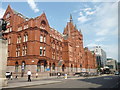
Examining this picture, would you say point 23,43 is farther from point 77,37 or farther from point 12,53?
point 77,37

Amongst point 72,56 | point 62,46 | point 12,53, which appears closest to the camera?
point 12,53

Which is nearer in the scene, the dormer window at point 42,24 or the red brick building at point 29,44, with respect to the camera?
the red brick building at point 29,44

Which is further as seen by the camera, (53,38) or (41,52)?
(53,38)

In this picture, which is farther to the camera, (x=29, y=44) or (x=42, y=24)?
(x=42, y=24)

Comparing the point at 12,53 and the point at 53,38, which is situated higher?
the point at 53,38

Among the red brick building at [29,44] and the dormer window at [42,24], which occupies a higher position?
the dormer window at [42,24]

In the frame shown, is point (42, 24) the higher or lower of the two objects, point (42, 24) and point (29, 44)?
the higher

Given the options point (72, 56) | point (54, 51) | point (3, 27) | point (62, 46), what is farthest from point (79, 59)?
point (3, 27)

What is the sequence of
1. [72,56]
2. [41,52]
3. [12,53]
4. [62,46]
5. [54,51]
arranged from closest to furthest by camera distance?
1. [41,52]
2. [12,53]
3. [54,51]
4. [62,46]
5. [72,56]

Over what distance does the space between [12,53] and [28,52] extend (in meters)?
7.77

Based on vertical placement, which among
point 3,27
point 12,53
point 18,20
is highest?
point 18,20

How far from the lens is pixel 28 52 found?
40.2 meters

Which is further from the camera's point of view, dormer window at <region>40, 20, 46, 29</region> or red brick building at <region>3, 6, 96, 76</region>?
dormer window at <region>40, 20, 46, 29</region>

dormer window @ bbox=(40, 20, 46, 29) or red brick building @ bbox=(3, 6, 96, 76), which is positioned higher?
dormer window @ bbox=(40, 20, 46, 29)
